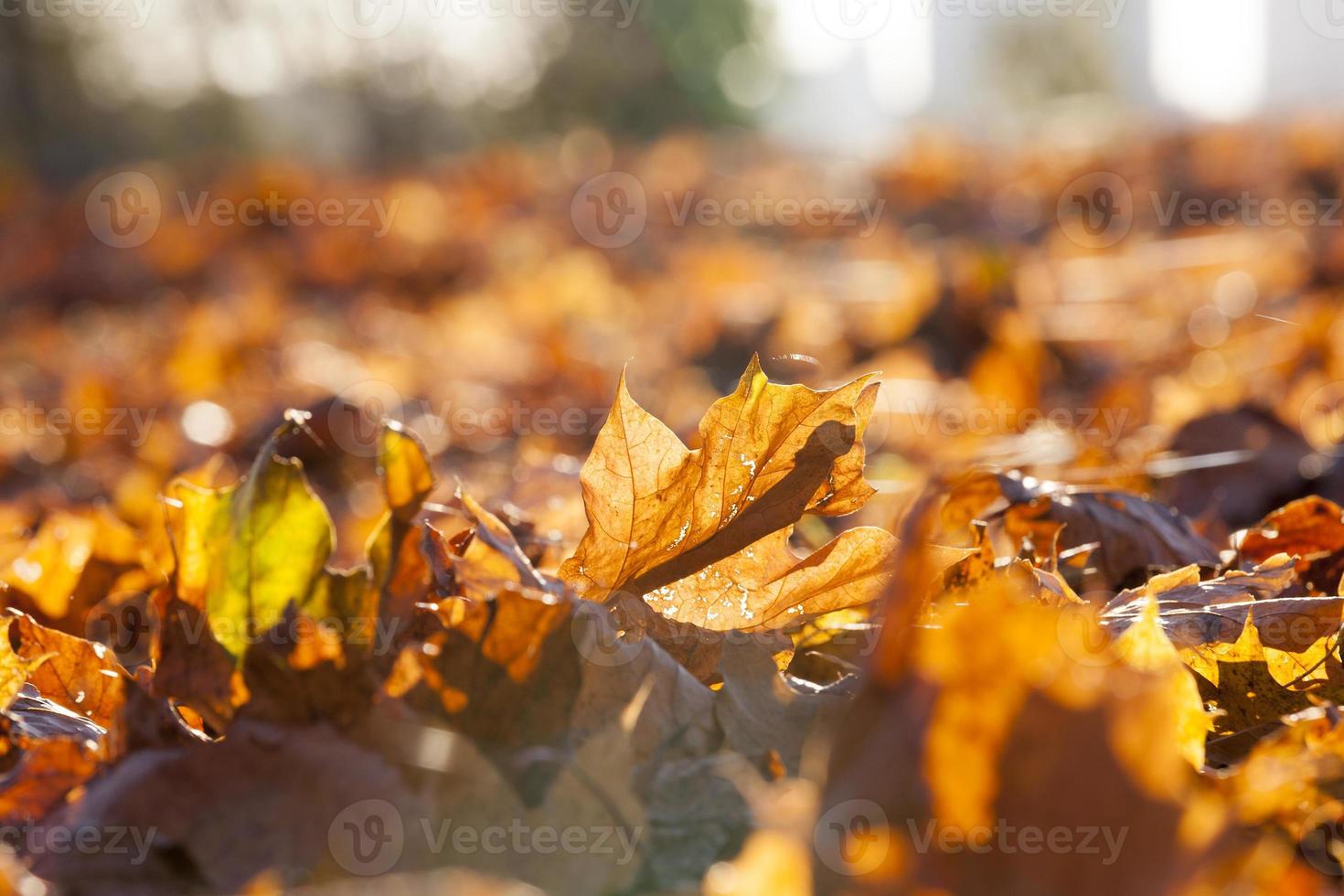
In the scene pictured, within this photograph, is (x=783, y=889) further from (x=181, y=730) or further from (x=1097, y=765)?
(x=181, y=730)

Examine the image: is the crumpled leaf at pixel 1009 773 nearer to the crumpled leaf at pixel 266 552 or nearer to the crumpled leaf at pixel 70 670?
the crumpled leaf at pixel 266 552

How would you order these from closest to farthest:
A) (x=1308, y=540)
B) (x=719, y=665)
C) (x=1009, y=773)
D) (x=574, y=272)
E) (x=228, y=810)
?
(x=1009, y=773)
(x=228, y=810)
(x=719, y=665)
(x=1308, y=540)
(x=574, y=272)

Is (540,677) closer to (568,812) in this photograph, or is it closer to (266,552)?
(568,812)

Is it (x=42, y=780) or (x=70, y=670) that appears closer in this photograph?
(x=42, y=780)

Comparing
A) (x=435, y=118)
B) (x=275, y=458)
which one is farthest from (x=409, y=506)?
(x=435, y=118)

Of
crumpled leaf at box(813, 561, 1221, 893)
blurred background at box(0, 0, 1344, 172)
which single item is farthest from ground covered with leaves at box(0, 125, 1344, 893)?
blurred background at box(0, 0, 1344, 172)

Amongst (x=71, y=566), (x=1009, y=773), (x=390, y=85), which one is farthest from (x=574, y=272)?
(x=390, y=85)
